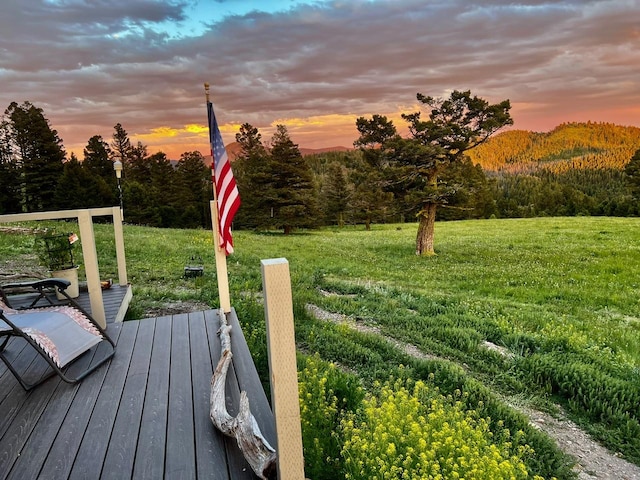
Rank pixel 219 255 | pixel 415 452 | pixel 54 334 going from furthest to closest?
pixel 219 255
pixel 54 334
pixel 415 452

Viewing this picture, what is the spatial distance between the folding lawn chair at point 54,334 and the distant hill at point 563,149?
99.7 metres

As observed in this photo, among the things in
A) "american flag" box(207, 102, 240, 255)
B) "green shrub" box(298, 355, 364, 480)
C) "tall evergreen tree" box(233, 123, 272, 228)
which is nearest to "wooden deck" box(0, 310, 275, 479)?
"green shrub" box(298, 355, 364, 480)

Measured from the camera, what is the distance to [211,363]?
353cm

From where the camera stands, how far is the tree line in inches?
610

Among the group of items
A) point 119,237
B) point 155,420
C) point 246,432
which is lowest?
point 155,420

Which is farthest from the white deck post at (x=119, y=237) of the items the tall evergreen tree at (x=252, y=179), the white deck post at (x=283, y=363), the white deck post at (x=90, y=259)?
the tall evergreen tree at (x=252, y=179)

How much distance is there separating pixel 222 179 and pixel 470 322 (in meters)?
5.03

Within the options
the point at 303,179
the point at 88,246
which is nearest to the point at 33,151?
the point at 303,179

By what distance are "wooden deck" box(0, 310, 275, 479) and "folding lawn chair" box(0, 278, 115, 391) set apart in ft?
0.36

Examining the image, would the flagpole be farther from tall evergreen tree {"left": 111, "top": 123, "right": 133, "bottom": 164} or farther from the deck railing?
tall evergreen tree {"left": 111, "top": 123, "right": 133, "bottom": 164}

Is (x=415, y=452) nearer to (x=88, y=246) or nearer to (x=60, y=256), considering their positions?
(x=88, y=246)

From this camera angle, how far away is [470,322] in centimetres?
683

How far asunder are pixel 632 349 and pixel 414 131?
11.4 metres

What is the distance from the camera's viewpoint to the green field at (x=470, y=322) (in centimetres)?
408
